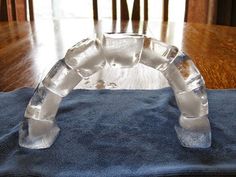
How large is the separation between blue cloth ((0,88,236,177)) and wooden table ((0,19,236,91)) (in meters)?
0.13

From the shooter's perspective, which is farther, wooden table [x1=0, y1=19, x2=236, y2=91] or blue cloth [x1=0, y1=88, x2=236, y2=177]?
wooden table [x1=0, y1=19, x2=236, y2=91]

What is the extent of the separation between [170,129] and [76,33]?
1.11 m

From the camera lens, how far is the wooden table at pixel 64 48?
0.87 meters

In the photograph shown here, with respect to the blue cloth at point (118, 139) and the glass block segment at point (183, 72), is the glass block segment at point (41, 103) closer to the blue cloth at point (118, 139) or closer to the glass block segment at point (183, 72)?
the blue cloth at point (118, 139)

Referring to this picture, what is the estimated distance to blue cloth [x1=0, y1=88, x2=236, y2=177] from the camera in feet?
1.41

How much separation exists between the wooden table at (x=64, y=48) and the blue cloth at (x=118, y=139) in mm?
133

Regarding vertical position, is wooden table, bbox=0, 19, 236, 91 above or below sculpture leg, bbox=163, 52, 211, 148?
below

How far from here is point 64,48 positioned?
1.21m

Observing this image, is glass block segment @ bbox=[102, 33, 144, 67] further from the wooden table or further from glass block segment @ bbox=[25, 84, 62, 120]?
the wooden table

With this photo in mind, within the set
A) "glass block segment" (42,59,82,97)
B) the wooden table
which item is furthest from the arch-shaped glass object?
the wooden table

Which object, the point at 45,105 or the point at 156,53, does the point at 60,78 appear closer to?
the point at 45,105

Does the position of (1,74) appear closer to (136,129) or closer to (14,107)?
(14,107)

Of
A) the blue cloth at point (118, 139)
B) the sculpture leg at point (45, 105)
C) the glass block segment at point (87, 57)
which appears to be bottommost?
the blue cloth at point (118, 139)

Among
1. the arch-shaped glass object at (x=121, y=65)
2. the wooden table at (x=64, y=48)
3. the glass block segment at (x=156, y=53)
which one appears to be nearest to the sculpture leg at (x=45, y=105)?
the arch-shaped glass object at (x=121, y=65)
